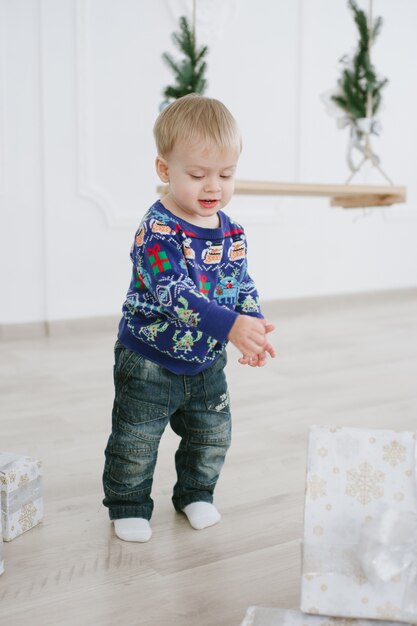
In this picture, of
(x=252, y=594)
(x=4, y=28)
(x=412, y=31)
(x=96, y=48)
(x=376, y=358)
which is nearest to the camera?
(x=252, y=594)

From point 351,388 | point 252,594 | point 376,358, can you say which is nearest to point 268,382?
point 351,388

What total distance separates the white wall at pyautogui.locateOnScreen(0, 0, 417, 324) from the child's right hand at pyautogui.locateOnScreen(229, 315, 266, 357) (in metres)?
2.51

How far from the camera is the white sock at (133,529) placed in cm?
151

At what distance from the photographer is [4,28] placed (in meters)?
3.45

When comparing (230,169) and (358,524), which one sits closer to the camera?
(358,524)

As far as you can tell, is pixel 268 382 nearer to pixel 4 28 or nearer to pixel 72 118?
pixel 72 118

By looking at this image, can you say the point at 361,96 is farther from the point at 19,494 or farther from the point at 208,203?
the point at 19,494

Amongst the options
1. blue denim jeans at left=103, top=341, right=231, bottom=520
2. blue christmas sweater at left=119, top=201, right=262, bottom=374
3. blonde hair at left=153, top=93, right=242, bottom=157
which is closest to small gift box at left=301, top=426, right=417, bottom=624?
blue christmas sweater at left=119, top=201, right=262, bottom=374

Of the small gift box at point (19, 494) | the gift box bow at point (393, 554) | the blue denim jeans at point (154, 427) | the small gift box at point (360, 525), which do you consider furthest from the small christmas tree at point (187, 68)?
the gift box bow at point (393, 554)

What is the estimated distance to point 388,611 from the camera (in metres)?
1.12

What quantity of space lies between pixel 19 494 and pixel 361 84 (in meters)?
2.09

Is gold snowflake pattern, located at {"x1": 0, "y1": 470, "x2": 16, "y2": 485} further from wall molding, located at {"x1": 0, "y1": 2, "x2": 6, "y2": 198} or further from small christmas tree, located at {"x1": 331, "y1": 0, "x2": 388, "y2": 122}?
wall molding, located at {"x1": 0, "y1": 2, "x2": 6, "y2": 198}

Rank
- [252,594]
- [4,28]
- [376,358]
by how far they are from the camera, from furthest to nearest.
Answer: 1. [4,28]
2. [376,358]
3. [252,594]

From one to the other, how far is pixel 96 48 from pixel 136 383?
2585mm
